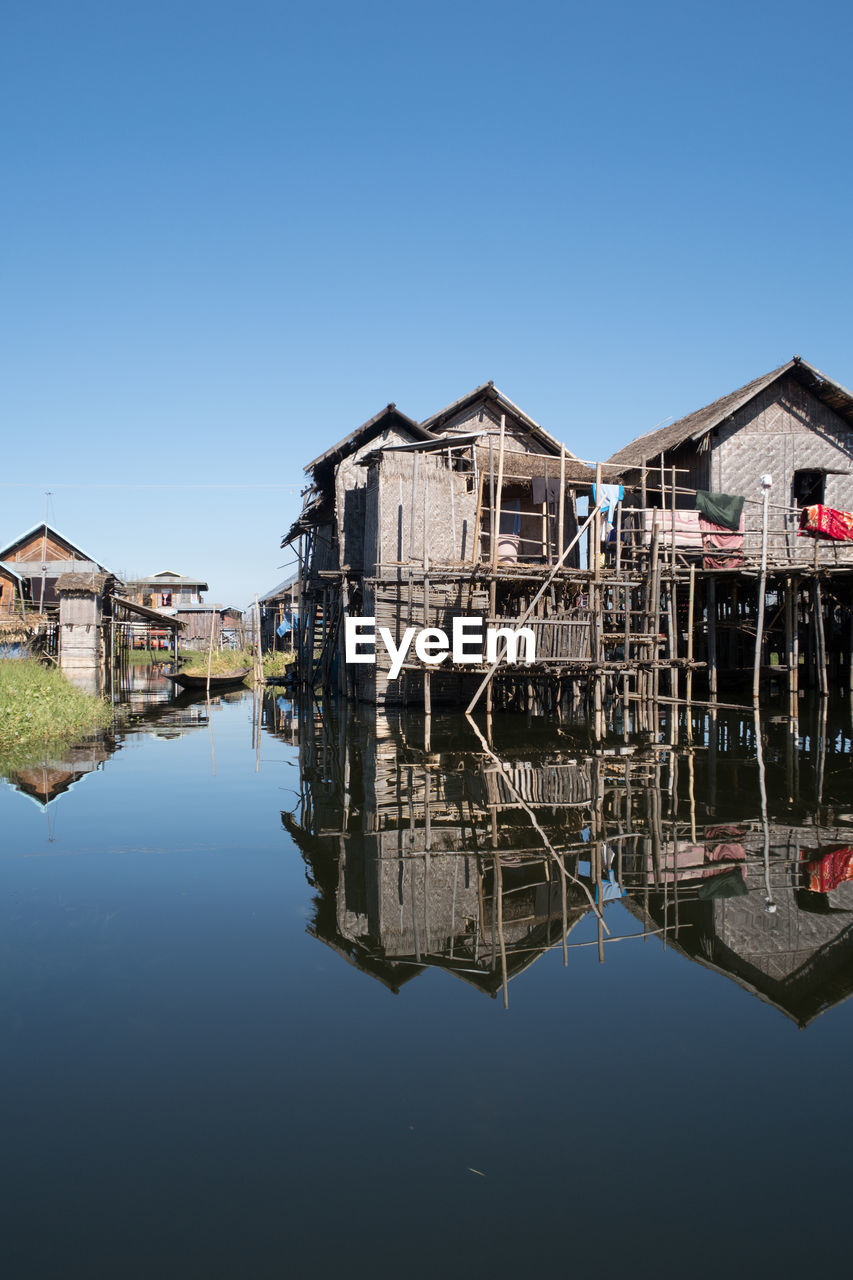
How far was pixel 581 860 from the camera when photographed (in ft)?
21.8

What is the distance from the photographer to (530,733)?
49.8 feet

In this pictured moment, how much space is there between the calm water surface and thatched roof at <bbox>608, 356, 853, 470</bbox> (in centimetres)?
1529

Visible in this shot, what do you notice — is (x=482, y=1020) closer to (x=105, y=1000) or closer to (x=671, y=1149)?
(x=671, y=1149)

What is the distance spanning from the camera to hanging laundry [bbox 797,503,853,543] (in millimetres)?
20203

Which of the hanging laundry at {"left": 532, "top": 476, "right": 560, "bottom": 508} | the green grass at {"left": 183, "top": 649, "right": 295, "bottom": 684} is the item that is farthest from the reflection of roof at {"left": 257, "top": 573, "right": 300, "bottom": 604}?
the hanging laundry at {"left": 532, "top": 476, "right": 560, "bottom": 508}

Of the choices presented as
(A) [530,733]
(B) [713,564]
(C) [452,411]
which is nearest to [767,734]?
(A) [530,733]

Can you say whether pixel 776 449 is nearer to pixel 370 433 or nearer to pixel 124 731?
pixel 370 433

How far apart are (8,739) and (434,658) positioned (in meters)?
6.52

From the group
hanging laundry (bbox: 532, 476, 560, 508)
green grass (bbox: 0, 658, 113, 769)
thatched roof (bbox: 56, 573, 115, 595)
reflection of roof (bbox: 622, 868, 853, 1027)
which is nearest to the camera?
reflection of roof (bbox: 622, 868, 853, 1027)

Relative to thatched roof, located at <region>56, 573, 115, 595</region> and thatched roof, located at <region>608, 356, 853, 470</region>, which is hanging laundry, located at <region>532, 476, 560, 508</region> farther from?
thatched roof, located at <region>56, 573, 115, 595</region>

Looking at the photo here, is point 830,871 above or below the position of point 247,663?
below

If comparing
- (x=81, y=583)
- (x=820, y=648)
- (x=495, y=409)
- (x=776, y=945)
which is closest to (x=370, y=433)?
(x=495, y=409)

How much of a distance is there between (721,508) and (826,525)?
91.1 inches

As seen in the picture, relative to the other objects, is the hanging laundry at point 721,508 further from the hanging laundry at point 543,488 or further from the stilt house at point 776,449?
the hanging laundry at point 543,488
